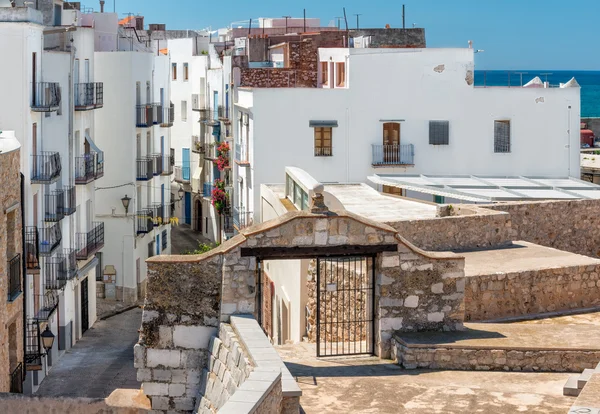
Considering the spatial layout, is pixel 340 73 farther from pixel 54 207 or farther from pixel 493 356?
pixel 493 356

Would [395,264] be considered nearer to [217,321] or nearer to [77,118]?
[217,321]

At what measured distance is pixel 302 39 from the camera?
53.1m

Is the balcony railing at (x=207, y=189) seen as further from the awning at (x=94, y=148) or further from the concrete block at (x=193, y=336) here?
the concrete block at (x=193, y=336)

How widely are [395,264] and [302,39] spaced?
120ft

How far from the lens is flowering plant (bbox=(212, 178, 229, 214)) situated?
56.9m

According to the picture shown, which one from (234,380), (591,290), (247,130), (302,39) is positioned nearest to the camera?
(234,380)

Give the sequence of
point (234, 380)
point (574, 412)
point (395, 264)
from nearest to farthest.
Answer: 1. point (574, 412)
2. point (234, 380)
3. point (395, 264)

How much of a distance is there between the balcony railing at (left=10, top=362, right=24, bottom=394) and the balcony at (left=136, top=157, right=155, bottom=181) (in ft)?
64.1

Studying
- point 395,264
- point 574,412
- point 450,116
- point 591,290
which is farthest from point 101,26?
point 574,412

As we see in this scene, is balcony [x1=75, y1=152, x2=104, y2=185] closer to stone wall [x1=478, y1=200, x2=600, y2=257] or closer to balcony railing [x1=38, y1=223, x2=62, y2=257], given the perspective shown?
balcony railing [x1=38, y1=223, x2=62, y2=257]

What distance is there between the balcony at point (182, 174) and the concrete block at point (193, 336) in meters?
50.9

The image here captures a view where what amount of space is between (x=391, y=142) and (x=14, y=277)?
64.3 feet

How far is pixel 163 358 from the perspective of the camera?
1662 cm

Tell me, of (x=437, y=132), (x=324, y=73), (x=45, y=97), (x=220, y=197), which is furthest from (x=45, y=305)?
(x=220, y=197)
